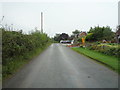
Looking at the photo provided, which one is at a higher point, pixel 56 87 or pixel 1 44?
pixel 1 44

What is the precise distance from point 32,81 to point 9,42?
296 centimetres

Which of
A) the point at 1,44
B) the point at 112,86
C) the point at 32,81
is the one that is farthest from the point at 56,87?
the point at 1,44

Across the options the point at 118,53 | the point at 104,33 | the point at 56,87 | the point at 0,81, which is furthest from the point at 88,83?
the point at 104,33

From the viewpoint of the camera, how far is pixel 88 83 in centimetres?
494

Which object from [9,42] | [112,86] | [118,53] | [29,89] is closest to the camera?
[29,89]

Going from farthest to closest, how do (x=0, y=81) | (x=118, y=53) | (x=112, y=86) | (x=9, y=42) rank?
(x=118, y=53), (x=9, y=42), (x=0, y=81), (x=112, y=86)

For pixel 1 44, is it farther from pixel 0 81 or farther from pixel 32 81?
pixel 32 81

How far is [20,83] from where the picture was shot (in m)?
4.88

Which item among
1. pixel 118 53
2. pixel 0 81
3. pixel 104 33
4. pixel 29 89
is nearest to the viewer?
pixel 29 89

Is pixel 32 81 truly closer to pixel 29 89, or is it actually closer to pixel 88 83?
pixel 29 89

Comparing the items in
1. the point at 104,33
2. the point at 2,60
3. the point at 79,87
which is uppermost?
the point at 104,33

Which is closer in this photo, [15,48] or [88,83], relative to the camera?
[88,83]

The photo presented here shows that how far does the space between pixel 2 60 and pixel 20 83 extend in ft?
7.59

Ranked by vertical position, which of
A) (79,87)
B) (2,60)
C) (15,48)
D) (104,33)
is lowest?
(79,87)
